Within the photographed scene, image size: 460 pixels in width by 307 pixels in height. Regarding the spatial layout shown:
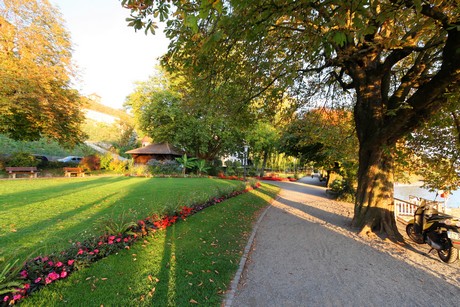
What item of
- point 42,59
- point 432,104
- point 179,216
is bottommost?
point 179,216

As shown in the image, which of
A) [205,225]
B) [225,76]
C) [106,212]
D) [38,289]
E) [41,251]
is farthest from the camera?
[106,212]

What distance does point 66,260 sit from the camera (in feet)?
12.0

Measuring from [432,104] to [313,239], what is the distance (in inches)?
184

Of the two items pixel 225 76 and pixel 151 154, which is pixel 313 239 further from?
pixel 151 154

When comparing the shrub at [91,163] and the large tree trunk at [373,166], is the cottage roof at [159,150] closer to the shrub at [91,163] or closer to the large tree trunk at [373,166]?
the shrub at [91,163]

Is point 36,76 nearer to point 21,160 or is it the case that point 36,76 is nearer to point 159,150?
point 21,160

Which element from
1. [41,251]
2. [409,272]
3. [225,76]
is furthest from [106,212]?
[409,272]

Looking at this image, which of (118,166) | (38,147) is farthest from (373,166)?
(38,147)

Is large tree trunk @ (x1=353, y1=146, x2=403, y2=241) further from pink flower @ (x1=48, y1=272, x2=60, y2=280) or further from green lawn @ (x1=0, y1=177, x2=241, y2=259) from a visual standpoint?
pink flower @ (x1=48, y1=272, x2=60, y2=280)

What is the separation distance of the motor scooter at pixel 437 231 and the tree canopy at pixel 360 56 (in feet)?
2.04

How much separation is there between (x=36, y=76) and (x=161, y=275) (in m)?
19.9

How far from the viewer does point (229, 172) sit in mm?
31594

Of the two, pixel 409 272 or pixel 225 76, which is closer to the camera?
pixel 409 272

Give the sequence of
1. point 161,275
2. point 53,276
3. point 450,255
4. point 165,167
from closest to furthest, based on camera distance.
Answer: point 53,276, point 161,275, point 450,255, point 165,167
